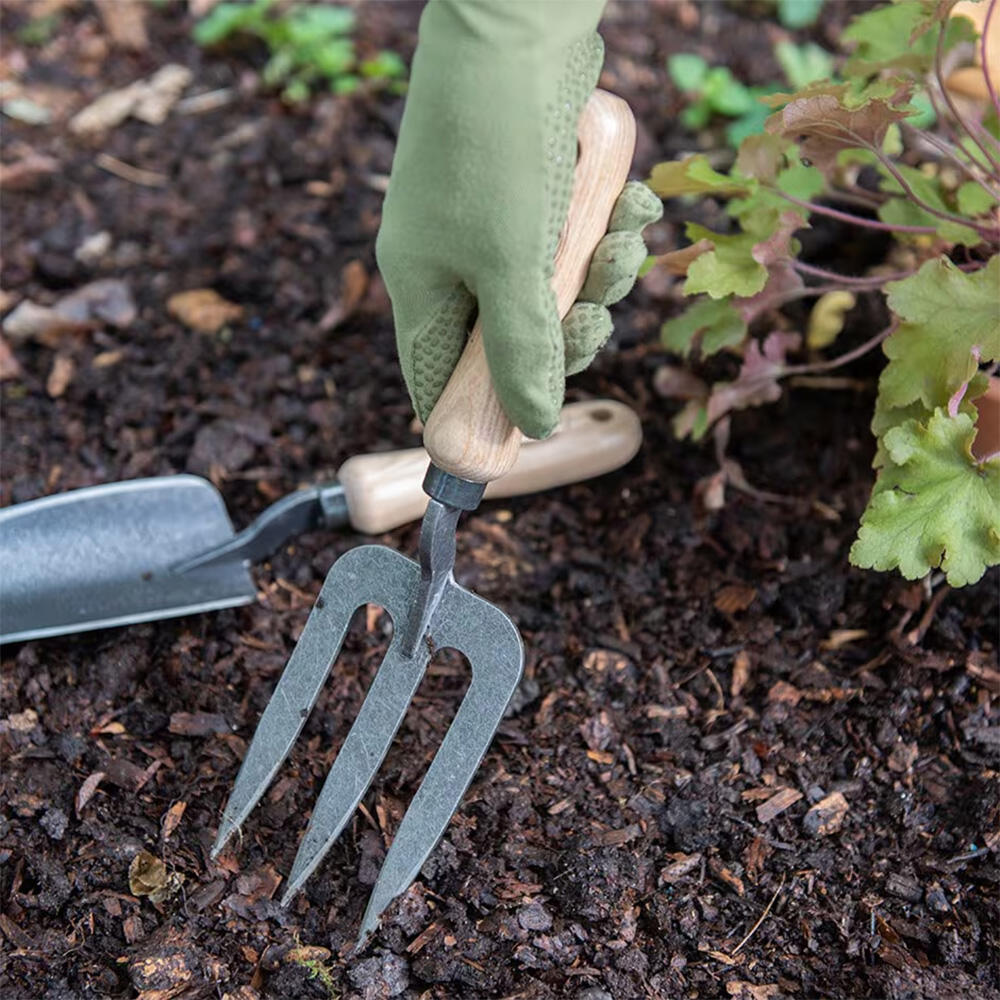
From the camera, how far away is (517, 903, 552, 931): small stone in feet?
3.98

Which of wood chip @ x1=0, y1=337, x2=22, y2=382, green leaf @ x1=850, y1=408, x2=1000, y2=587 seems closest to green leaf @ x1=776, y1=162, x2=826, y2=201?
green leaf @ x1=850, y1=408, x2=1000, y2=587

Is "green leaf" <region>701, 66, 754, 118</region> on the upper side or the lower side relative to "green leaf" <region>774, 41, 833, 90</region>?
lower

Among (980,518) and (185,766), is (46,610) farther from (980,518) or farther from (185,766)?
(980,518)

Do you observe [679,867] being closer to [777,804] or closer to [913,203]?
[777,804]

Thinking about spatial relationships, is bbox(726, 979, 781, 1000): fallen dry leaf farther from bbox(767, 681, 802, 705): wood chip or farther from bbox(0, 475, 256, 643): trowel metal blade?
bbox(0, 475, 256, 643): trowel metal blade

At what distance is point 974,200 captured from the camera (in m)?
1.47

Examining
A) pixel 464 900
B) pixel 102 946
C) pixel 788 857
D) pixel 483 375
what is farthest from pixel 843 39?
pixel 102 946

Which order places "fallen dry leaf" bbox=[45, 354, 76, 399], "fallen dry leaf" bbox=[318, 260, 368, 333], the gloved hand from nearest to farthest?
the gloved hand, "fallen dry leaf" bbox=[45, 354, 76, 399], "fallen dry leaf" bbox=[318, 260, 368, 333]

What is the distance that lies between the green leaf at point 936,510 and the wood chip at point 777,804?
291 millimetres

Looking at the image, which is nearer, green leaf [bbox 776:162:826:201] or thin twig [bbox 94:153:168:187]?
green leaf [bbox 776:162:826:201]

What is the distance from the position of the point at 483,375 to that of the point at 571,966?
60 cm

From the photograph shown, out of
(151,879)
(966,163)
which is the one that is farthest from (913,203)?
(151,879)

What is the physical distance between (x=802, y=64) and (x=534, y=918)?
1.68 metres

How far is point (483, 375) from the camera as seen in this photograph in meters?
1.09
